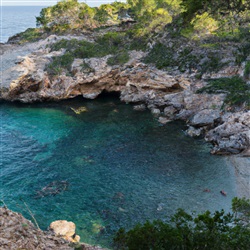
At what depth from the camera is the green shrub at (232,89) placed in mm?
46625

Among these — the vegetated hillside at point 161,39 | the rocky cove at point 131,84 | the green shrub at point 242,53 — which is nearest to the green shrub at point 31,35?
the vegetated hillside at point 161,39

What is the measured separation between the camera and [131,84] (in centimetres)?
6122

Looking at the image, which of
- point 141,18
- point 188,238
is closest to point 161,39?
point 141,18

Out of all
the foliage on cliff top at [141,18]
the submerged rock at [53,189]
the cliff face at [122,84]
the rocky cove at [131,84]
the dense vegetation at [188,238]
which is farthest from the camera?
the foliage on cliff top at [141,18]

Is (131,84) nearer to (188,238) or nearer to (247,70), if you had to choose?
(247,70)

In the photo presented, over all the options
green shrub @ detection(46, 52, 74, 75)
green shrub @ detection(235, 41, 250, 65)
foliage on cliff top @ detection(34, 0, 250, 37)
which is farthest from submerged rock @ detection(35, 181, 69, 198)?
green shrub @ detection(235, 41, 250, 65)

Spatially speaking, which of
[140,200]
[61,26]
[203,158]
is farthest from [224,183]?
[61,26]

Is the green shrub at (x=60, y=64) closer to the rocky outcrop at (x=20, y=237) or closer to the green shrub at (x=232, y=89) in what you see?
the green shrub at (x=232, y=89)

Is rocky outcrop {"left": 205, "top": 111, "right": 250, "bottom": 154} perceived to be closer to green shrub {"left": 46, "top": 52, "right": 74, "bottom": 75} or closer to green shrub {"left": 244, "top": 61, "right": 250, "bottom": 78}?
green shrub {"left": 244, "top": 61, "right": 250, "bottom": 78}

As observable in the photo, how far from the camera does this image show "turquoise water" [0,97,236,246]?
3053 centimetres

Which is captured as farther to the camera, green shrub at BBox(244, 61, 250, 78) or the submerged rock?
green shrub at BBox(244, 61, 250, 78)

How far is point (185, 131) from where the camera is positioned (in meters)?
47.8

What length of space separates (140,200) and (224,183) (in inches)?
437

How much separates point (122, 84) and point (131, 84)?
11.3ft
